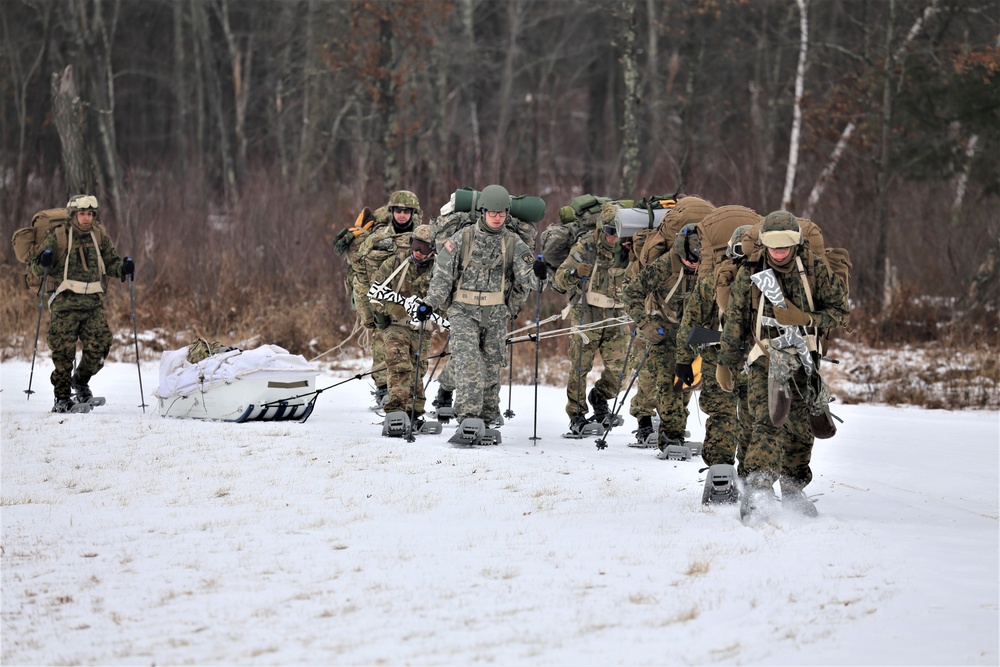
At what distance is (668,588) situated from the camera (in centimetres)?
661

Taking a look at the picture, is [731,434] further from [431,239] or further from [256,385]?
[256,385]

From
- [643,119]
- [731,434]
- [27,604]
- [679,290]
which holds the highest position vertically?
[643,119]

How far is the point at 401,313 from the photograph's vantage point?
470 inches

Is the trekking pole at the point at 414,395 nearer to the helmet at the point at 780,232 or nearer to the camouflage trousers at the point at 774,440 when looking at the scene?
the camouflage trousers at the point at 774,440

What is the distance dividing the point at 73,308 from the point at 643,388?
5.83m

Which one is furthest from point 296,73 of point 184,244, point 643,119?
point 184,244

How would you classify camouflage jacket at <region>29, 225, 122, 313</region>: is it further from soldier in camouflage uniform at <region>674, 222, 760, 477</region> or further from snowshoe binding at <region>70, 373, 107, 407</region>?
soldier in camouflage uniform at <region>674, 222, 760, 477</region>

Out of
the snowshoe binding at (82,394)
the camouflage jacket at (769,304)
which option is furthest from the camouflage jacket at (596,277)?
the snowshoe binding at (82,394)

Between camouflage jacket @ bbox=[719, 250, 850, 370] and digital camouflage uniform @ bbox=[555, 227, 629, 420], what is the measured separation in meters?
3.78

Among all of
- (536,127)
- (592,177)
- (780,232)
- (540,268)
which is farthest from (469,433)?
(536,127)

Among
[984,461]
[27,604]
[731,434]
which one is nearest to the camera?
[27,604]

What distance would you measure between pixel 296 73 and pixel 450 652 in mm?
35656

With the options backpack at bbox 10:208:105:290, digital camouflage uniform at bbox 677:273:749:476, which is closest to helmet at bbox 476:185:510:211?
digital camouflage uniform at bbox 677:273:749:476

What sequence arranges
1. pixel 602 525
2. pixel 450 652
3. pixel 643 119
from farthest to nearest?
pixel 643 119 → pixel 602 525 → pixel 450 652
